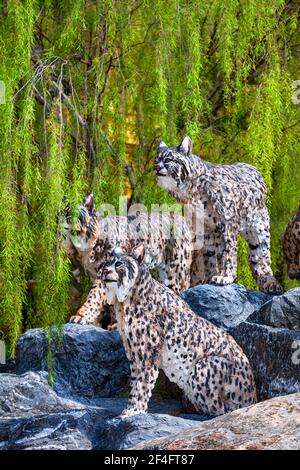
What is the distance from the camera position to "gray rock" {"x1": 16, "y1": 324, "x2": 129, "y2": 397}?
9.47 metres

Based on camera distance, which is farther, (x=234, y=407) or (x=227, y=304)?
(x=227, y=304)

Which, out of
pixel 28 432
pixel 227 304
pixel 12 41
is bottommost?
pixel 28 432

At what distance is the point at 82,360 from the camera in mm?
9516

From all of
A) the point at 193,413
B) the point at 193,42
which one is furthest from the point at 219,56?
the point at 193,413

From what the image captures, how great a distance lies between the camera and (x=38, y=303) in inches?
433

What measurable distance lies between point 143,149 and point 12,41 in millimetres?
2010

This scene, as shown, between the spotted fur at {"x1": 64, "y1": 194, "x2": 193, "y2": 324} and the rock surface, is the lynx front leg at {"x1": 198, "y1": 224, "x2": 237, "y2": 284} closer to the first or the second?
the spotted fur at {"x1": 64, "y1": 194, "x2": 193, "y2": 324}

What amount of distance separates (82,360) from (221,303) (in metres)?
1.15

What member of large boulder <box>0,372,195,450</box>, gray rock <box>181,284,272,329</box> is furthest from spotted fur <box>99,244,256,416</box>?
gray rock <box>181,284,272,329</box>

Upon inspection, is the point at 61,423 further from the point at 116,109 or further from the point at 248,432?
the point at 116,109

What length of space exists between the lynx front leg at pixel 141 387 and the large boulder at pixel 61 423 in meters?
0.16

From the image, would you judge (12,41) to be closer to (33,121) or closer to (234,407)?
(33,121)

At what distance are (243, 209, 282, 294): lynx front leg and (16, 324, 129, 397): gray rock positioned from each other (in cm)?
154

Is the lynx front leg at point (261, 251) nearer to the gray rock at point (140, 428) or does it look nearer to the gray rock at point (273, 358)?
the gray rock at point (273, 358)
